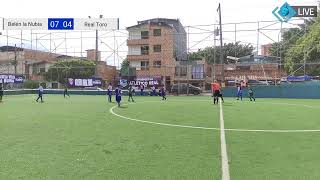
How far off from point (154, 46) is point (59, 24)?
17.6m

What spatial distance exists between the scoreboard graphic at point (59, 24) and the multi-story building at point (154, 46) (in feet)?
35.8

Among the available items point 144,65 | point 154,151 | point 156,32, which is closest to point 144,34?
point 156,32

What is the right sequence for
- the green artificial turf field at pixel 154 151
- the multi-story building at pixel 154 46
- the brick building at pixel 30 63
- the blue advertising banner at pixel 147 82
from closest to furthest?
1. the green artificial turf field at pixel 154 151
2. the blue advertising banner at pixel 147 82
3. the multi-story building at pixel 154 46
4. the brick building at pixel 30 63

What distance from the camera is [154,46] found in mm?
67188

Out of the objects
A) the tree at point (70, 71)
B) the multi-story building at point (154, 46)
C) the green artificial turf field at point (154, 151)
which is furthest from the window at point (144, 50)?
the green artificial turf field at point (154, 151)

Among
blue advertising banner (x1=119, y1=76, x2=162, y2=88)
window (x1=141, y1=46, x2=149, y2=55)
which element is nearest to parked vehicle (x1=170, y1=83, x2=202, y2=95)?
blue advertising banner (x1=119, y1=76, x2=162, y2=88)

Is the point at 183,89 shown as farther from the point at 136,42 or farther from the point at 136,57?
the point at 136,42

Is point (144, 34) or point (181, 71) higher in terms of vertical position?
point (144, 34)

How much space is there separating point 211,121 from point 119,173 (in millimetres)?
9797

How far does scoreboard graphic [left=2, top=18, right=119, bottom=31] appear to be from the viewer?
172 feet

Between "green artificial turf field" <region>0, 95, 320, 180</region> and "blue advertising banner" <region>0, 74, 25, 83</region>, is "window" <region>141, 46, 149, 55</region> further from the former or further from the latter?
"green artificial turf field" <region>0, 95, 320, 180</region>

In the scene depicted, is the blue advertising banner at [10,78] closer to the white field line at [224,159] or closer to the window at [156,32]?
the window at [156,32]

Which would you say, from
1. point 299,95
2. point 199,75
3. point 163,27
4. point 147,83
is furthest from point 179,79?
point 299,95

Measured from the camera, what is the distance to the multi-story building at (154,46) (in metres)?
64.1
